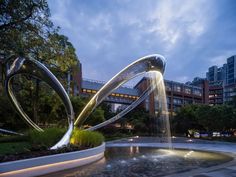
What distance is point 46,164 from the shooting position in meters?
10.7

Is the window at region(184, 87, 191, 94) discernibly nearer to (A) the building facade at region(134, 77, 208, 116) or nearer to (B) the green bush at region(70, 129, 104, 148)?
(A) the building facade at region(134, 77, 208, 116)

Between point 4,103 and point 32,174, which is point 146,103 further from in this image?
point 32,174

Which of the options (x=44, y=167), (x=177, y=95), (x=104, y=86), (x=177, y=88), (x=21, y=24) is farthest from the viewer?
(x=177, y=88)

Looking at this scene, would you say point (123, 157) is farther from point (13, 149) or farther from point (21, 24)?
point (21, 24)

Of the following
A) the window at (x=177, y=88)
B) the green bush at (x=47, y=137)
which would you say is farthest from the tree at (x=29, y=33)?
the window at (x=177, y=88)

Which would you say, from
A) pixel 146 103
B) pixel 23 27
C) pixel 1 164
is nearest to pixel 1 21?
pixel 23 27

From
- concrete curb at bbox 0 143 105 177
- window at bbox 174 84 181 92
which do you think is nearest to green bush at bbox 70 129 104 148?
concrete curb at bbox 0 143 105 177

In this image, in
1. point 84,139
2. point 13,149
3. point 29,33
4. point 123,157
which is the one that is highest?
point 29,33

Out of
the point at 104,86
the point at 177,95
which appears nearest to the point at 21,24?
the point at 104,86

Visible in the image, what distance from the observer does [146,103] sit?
283 ft

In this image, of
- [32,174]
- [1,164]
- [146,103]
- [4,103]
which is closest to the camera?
[1,164]

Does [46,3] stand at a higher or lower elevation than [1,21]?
higher

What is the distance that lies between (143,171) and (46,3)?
780cm

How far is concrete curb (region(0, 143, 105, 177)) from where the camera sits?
9.16 metres
